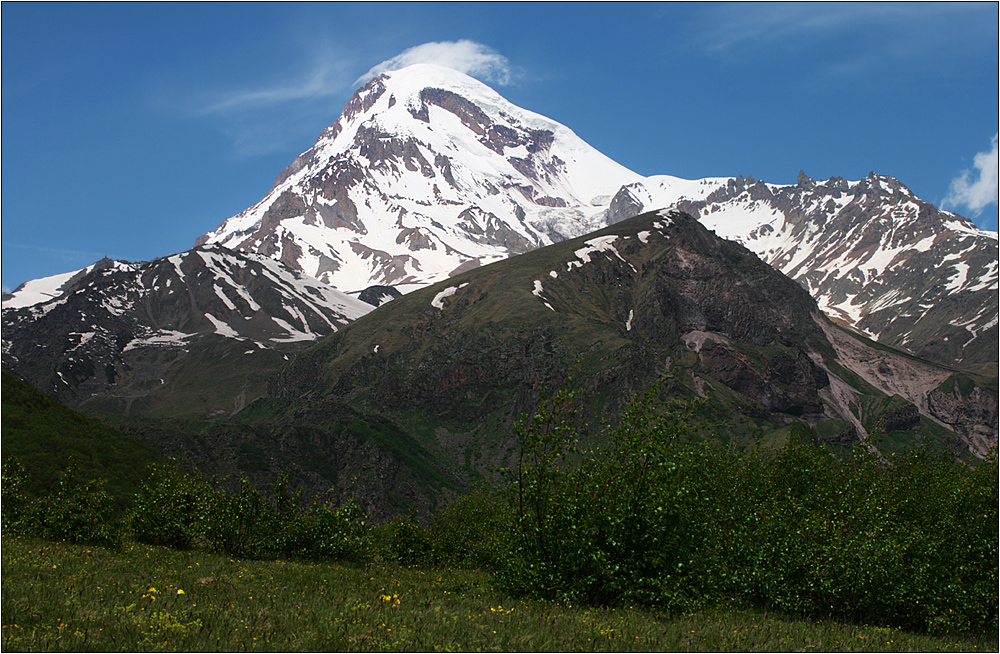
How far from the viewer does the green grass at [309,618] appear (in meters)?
16.8

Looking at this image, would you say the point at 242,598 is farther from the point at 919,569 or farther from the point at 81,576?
the point at 919,569

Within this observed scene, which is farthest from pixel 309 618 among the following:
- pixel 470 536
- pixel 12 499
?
pixel 470 536

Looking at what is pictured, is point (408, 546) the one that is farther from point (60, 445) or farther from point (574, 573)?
point (60, 445)

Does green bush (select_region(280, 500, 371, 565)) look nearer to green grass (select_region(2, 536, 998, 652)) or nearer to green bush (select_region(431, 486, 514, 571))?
green bush (select_region(431, 486, 514, 571))

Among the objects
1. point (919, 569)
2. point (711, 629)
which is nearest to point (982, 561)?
point (919, 569)

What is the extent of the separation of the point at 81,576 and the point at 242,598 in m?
4.36

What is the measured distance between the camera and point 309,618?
1873 cm

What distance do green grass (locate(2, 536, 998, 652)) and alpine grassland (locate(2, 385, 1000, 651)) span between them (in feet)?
0.24

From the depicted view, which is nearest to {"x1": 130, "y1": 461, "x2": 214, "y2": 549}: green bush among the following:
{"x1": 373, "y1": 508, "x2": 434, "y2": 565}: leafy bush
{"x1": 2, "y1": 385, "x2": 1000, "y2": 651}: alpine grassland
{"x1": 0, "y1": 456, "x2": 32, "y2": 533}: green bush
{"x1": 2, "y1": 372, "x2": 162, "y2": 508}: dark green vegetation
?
{"x1": 2, "y1": 385, "x2": 1000, "y2": 651}: alpine grassland

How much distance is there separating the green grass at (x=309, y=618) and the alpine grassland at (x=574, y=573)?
0.07 metres

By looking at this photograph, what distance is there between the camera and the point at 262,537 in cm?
3145

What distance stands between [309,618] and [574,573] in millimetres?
8092

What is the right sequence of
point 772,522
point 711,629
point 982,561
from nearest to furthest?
1. point 711,629
2. point 982,561
3. point 772,522

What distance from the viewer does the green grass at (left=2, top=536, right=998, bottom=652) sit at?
55.1 ft
